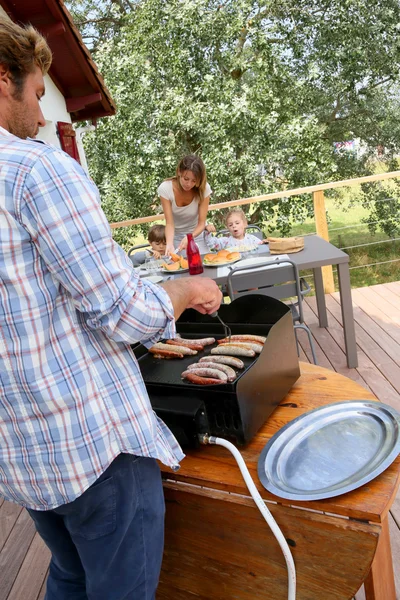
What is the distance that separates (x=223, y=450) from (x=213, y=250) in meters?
2.64

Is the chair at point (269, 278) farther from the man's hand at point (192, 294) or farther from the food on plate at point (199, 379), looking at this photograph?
the man's hand at point (192, 294)

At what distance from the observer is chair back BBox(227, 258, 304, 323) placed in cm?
299

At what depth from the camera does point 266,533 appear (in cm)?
123

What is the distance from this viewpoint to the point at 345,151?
10250 millimetres

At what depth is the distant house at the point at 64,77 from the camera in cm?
490

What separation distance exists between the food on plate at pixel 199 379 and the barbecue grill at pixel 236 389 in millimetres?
14

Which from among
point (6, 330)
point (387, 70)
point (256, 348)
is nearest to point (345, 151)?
point (387, 70)

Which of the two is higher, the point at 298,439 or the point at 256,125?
the point at 256,125

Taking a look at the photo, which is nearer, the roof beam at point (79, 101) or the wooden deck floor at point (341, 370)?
the wooden deck floor at point (341, 370)

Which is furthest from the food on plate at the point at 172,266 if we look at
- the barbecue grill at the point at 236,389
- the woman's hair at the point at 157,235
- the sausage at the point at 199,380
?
the sausage at the point at 199,380

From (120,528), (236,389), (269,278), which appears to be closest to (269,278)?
(269,278)

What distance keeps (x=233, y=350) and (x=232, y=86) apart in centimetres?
771

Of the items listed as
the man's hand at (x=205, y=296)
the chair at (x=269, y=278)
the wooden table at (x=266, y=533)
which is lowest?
the wooden table at (x=266, y=533)

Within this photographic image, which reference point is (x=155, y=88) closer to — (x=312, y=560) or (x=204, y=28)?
(x=204, y=28)
